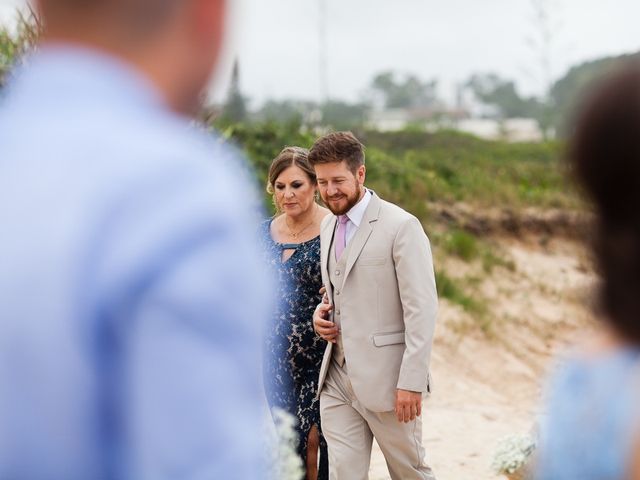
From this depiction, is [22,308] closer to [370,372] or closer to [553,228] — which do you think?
[370,372]

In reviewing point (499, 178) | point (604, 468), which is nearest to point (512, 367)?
point (499, 178)

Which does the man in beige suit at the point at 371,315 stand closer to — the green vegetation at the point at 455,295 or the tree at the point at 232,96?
the tree at the point at 232,96

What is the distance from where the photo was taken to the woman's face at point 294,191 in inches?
218

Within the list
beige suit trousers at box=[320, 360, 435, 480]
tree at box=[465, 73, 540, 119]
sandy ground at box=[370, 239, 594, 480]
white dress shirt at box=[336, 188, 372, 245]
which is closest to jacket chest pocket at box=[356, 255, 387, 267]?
white dress shirt at box=[336, 188, 372, 245]

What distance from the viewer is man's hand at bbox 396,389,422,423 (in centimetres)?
462

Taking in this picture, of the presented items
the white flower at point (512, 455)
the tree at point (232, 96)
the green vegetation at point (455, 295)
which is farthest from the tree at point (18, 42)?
the green vegetation at point (455, 295)

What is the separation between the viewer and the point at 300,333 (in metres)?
5.50

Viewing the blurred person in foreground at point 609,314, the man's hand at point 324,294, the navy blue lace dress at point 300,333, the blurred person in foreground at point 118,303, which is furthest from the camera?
the navy blue lace dress at point 300,333

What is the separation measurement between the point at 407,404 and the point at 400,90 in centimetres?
10070

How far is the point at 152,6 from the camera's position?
1.00m

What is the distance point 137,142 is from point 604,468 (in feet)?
2.90

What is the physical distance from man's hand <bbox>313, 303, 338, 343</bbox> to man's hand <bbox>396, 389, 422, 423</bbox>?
48 centimetres

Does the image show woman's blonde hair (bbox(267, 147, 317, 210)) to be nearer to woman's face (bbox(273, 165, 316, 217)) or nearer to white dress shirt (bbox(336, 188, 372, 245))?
woman's face (bbox(273, 165, 316, 217))

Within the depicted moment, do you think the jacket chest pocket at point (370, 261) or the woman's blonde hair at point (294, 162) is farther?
the woman's blonde hair at point (294, 162)
